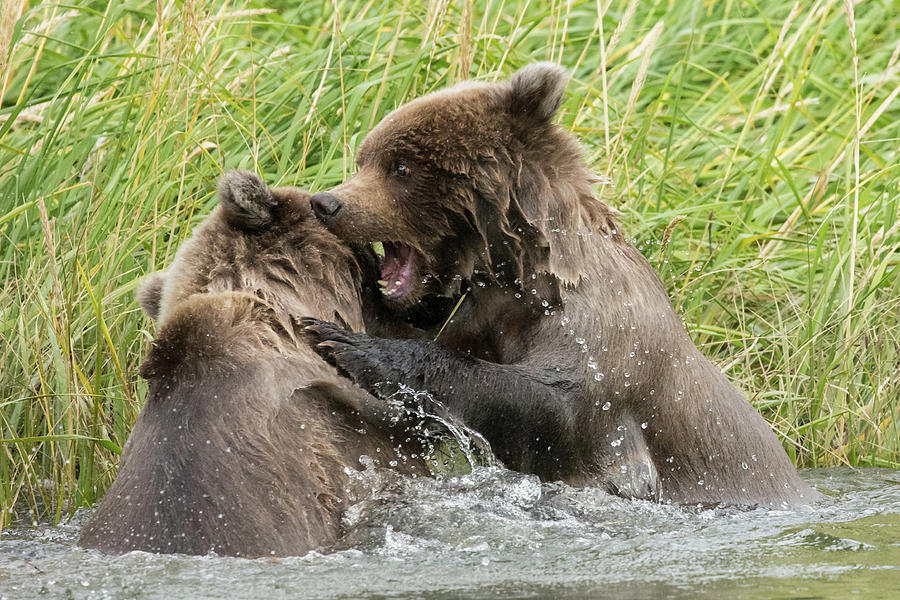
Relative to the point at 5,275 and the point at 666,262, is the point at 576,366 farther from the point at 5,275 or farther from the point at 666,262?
the point at 5,275

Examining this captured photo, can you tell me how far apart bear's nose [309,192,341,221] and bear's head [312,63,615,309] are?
3.8 inches

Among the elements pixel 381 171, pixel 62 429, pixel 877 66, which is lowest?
pixel 62 429

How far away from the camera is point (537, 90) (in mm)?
5281

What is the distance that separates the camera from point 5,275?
20.0 ft

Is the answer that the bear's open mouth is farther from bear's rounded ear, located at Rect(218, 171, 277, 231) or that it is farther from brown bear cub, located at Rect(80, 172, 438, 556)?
bear's rounded ear, located at Rect(218, 171, 277, 231)

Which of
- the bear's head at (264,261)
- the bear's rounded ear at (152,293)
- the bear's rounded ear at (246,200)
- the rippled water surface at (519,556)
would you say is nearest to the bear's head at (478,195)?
the bear's head at (264,261)

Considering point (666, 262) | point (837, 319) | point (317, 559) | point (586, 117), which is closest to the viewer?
point (317, 559)

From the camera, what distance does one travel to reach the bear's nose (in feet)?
16.6

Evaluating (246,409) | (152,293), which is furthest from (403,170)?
(246,409)

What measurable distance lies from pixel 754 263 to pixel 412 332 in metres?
2.42

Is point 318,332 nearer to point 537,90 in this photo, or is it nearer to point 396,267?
point 396,267

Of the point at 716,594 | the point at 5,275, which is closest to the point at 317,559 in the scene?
the point at 716,594

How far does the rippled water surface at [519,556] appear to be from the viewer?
3904 mm

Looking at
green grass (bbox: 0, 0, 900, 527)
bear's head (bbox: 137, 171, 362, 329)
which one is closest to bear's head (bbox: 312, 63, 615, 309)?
bear's head (bbox: 137, 171, 362, 329)
